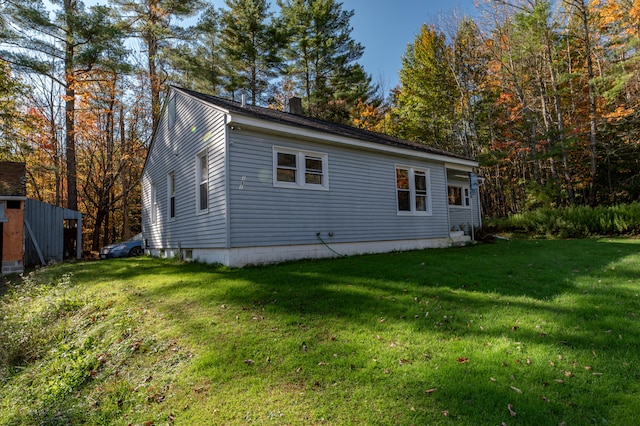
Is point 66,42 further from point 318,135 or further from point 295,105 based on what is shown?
point 318,135

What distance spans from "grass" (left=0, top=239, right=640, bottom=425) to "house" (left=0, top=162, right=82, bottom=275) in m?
6.22

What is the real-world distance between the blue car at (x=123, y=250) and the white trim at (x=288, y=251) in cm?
342

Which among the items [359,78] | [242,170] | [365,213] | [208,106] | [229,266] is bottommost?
[229,266]

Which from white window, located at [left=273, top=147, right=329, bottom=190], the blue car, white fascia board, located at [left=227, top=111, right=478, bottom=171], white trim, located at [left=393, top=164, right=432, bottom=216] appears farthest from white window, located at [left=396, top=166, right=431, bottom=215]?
the blue car

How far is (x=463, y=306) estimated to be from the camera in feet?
13.5

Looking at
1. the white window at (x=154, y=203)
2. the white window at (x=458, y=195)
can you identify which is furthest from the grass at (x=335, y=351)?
the white window at (x=458, y=195)

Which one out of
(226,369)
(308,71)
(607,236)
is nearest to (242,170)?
(226,369)

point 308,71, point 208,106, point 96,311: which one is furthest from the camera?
point 308,71

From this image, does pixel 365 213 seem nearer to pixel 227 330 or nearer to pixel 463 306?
pixel 463 306

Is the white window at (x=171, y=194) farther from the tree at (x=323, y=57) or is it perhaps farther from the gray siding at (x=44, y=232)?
the tree at (x=323, y=57)

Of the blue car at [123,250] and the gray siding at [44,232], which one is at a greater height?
the gray siding at [44,232]

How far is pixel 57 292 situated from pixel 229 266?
3.06 metres

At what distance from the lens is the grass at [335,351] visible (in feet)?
7.48

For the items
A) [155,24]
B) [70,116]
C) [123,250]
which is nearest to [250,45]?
[155,24]
